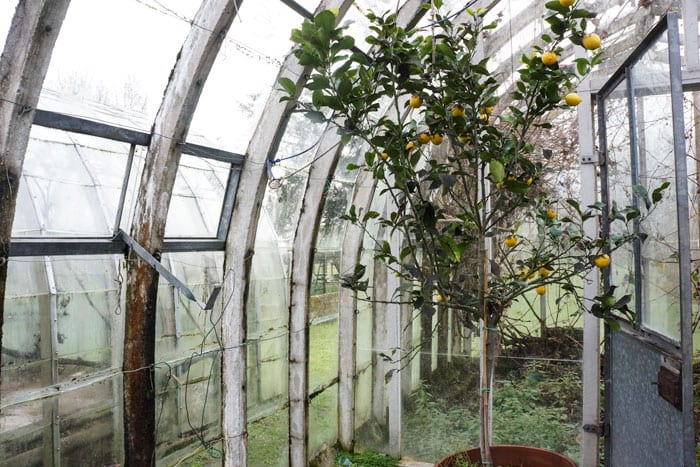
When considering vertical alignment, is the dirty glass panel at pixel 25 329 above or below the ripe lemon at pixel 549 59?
below

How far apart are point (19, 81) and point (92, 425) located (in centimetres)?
149

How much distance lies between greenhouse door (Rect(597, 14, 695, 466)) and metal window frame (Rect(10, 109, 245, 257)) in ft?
6.15

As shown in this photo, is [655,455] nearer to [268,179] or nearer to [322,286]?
[268,179]

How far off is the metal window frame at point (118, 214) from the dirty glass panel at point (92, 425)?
0.62 m

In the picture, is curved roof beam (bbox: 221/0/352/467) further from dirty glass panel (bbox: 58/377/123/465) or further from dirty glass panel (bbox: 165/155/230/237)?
dirty glass panel (bbox: 58/377/123/465)

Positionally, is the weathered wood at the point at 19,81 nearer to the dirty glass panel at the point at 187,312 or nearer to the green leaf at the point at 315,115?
the green leaf at the point at 315,115

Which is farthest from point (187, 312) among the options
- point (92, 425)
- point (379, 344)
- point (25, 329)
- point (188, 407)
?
point (379, 344)

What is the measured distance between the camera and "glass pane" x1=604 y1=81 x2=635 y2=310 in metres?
2.63

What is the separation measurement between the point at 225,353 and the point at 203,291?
35 centimetres

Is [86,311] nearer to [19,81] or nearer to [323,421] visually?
[19,81]

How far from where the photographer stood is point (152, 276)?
96.4 inches

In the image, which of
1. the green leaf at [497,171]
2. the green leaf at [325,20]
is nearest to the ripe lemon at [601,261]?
the green leaf at [497,171]

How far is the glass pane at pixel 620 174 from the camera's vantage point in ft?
8.63

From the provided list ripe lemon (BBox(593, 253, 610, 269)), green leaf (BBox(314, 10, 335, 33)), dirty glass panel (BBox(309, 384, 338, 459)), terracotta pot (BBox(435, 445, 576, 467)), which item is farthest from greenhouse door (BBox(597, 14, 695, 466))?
dirty glass panel (BBox(309, 384, 338, 459))
